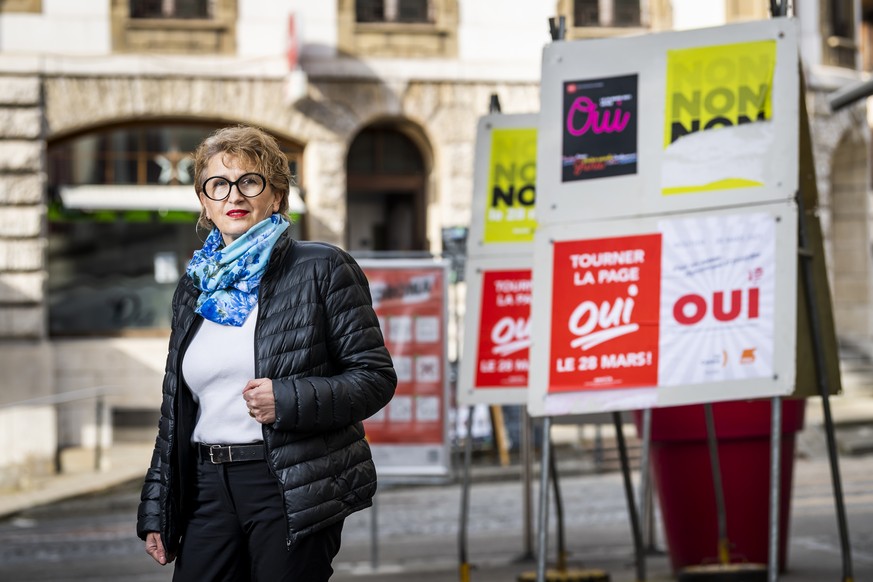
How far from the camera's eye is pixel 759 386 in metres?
5.15

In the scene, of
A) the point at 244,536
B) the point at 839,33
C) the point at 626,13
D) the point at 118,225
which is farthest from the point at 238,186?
the point at 839,33

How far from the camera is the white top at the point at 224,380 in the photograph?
12.1 ft

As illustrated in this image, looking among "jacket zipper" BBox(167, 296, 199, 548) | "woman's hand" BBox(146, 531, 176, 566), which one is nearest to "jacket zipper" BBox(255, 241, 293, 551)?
"jacket zipper" BBox(167, 296, 199, 548)

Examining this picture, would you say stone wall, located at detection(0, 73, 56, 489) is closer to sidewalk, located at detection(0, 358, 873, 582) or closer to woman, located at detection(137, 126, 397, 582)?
sidewalk, located at detection(0, 358, 873, 582)

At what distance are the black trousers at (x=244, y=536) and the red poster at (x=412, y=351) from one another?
5342mm

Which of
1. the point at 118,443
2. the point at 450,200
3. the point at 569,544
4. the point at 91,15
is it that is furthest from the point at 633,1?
the point at 569,544

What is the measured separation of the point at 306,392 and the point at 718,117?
2411 mm

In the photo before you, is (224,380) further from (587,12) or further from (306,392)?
(587,12)

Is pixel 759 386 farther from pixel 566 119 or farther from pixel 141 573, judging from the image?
pixel 141 573

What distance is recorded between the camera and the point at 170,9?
1753 cm

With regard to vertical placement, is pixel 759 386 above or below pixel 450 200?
below

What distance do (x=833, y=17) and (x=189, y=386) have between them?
19.1m

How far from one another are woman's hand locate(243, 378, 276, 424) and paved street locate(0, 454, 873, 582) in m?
4.43

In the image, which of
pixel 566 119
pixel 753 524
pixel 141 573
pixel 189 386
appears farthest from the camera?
pixel 141 573
